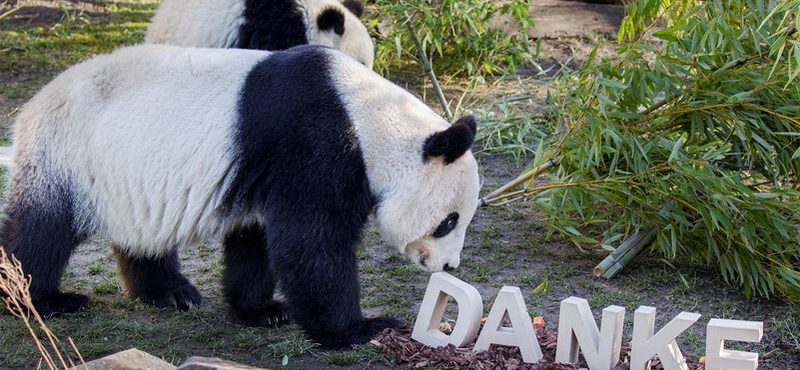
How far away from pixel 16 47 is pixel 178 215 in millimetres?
5268

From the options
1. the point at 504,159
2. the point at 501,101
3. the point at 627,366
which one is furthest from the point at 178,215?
the point at 501,101

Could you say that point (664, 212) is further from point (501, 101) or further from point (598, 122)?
point (501, 101)

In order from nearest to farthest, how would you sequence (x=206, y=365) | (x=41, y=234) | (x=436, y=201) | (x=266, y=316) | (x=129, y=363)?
1. (x=206, y=365)
2. (x=129, y=363)
3. (x=436, y=201)
4. (x=41, y=234)
5. (x=266, y=316)

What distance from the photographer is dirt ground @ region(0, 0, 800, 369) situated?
3.69 meters

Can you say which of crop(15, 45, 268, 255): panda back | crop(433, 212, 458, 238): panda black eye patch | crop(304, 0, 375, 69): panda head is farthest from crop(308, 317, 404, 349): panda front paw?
crop(304, 0, 375, 69): panda head

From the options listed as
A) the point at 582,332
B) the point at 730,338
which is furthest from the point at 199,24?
the point at 730,338

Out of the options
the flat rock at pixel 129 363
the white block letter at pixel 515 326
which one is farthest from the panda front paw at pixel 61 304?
the white block letter at pixel 515 326

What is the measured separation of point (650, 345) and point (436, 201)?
0.90 metres

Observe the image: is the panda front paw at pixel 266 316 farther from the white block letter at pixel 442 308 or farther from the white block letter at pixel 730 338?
the white block letter at pixel 730 338

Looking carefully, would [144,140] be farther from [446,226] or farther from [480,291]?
[480,291]

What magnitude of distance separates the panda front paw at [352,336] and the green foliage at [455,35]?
3316 millimetres

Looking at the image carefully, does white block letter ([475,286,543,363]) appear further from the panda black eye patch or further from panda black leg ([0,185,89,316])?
panda black leg ([0,185,89,316])

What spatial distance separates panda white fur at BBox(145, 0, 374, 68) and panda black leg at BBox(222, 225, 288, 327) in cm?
221

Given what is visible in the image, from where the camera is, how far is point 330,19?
20.1 feet
